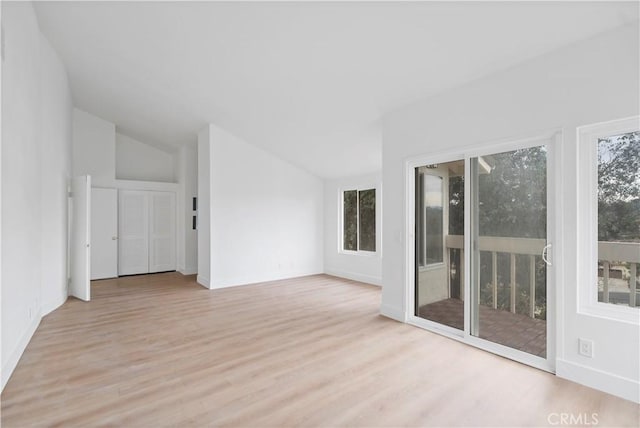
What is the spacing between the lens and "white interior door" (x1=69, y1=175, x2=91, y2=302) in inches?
200

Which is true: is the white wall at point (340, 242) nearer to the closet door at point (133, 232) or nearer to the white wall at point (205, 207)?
the white wall at point (205, 207)

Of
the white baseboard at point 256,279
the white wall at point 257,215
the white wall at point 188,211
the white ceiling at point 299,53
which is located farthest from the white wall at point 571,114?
the white wall at point 188,211

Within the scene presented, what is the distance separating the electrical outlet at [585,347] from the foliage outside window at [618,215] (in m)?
0.35

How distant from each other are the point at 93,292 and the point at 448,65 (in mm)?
6543

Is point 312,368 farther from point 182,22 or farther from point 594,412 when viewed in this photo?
point 182,22

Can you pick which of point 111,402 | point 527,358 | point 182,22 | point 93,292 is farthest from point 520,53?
point 93,292

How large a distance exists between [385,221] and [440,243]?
79 centimetres

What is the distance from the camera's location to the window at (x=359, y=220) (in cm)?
648

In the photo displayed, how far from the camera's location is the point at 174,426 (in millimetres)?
1963

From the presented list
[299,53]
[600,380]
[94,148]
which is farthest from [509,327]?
[94,148]

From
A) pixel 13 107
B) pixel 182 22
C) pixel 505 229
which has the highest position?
pixel 182 22

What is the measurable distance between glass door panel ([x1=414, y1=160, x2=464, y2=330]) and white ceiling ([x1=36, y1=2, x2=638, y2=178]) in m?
0.99

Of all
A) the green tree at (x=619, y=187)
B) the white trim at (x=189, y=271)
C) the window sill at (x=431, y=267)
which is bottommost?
the white trim at (x=189, y=271)

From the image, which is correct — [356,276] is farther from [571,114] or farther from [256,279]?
[571,114]
